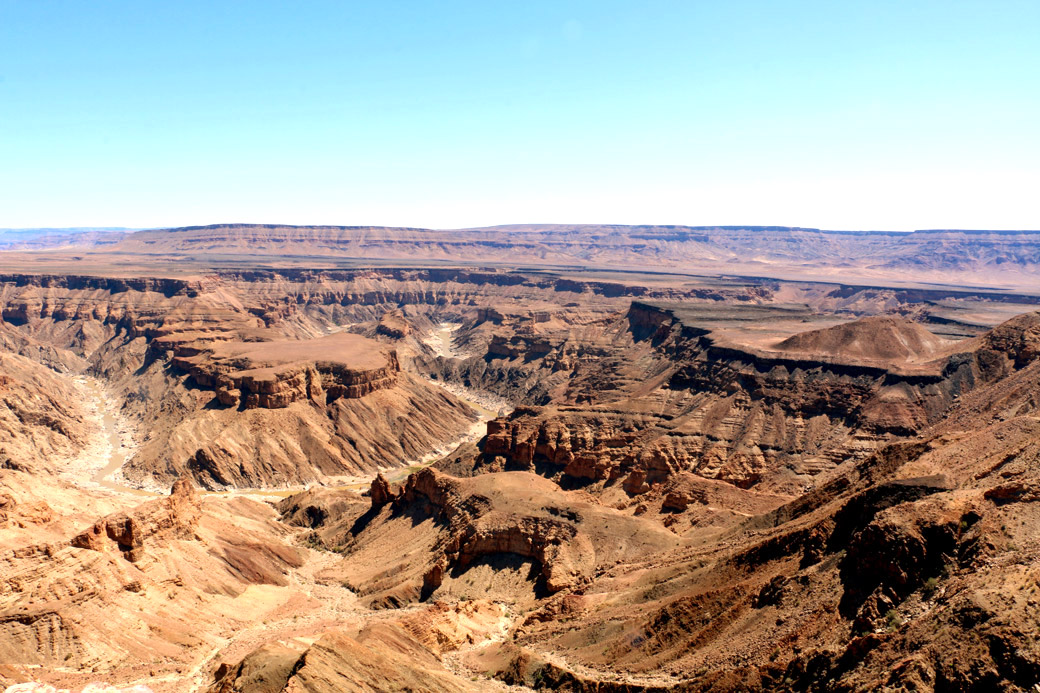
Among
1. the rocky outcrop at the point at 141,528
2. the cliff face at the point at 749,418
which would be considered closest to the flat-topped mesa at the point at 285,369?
the cliff face at the point at 749,418

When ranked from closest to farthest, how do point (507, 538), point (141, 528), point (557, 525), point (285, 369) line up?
1. point (141, 528)
2. point (507, 538)
3. point (557, 525)
4. point (285, 369)

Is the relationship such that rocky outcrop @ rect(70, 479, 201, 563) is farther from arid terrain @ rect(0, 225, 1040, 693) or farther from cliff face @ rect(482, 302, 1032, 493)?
cliff face @ rect(482, 302, 1032, 493)

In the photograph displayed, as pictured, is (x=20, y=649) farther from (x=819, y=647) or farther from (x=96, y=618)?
(x=819, y=647)

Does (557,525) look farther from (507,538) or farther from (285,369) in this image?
(285,369)

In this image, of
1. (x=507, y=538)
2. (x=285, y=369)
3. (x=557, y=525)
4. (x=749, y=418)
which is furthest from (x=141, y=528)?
(x=749, y=418)

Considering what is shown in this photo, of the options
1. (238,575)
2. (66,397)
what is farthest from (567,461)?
(66,397)
